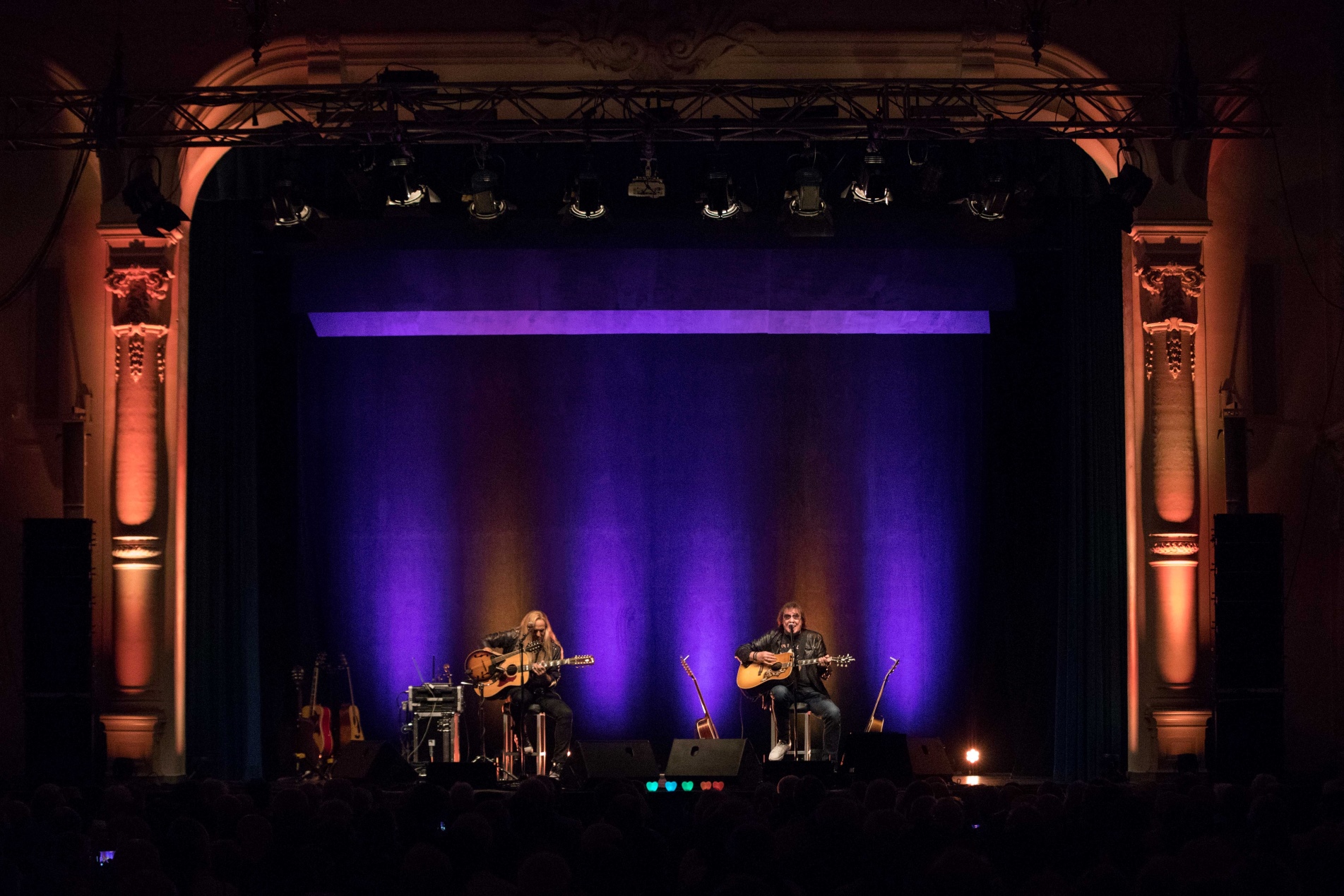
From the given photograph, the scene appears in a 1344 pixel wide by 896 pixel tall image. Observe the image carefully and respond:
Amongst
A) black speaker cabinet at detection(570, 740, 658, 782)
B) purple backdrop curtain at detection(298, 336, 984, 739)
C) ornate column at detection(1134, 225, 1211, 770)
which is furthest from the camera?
purple backdrop curtain at detection(298, 336, 984, 739)

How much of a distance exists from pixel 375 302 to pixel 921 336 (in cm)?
A: 436

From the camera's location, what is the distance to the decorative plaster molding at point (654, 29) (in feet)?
30.9

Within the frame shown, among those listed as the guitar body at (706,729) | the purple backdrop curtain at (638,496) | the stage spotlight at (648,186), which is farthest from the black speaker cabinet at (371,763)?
the stage spotlight at (648,186)

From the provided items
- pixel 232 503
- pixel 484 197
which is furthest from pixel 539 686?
pixel 484 197

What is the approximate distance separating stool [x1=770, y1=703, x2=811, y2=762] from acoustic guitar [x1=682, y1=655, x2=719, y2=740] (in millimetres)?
544

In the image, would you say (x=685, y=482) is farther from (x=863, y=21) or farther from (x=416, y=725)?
(x=863, y=21)

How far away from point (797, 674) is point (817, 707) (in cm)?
28

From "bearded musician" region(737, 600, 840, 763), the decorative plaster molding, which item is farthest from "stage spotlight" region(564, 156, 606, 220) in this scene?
"bearded musician" region(737, 600, 840, 763)

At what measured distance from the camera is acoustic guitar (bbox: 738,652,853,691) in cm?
988

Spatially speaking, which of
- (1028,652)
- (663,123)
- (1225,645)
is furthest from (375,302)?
(1225,645)

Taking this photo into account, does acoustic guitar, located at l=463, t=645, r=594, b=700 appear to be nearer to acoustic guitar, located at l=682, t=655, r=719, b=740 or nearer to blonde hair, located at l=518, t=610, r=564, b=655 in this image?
blonde hair, located at l=518, t=610, r=564, b=655

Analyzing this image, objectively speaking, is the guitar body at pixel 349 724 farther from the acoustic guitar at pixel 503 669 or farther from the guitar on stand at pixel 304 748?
the acoustic guitar at pixel 503 669

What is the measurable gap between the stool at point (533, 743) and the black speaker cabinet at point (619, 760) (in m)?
1.28

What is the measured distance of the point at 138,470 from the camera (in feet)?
31.4
